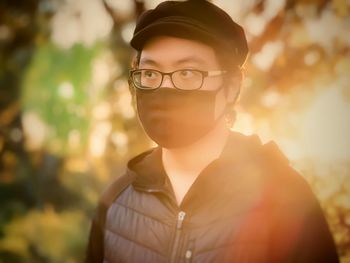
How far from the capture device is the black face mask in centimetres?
150

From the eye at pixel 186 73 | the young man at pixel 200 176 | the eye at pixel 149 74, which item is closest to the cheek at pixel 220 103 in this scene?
the young man at pixel 200 176

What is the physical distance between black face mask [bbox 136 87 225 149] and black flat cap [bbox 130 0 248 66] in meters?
0.16

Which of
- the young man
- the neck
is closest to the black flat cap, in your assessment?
the young man

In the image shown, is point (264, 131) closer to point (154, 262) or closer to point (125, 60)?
point (125, 60)

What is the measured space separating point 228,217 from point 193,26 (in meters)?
0.59

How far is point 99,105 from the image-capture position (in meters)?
3.53

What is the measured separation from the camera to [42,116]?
144 inches

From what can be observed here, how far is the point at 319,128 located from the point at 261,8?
87 centimetres

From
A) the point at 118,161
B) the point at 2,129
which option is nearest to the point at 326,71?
the point at 118,161

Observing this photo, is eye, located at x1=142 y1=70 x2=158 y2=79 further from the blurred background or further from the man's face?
the blurred background

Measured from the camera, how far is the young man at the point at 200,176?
135 cm

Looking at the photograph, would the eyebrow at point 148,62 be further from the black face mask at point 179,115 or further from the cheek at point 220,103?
the cheek at point 220,103

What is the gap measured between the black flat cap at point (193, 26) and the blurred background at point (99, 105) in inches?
50.4

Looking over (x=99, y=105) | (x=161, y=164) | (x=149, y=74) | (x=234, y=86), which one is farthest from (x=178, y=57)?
(x=99, y=105)
